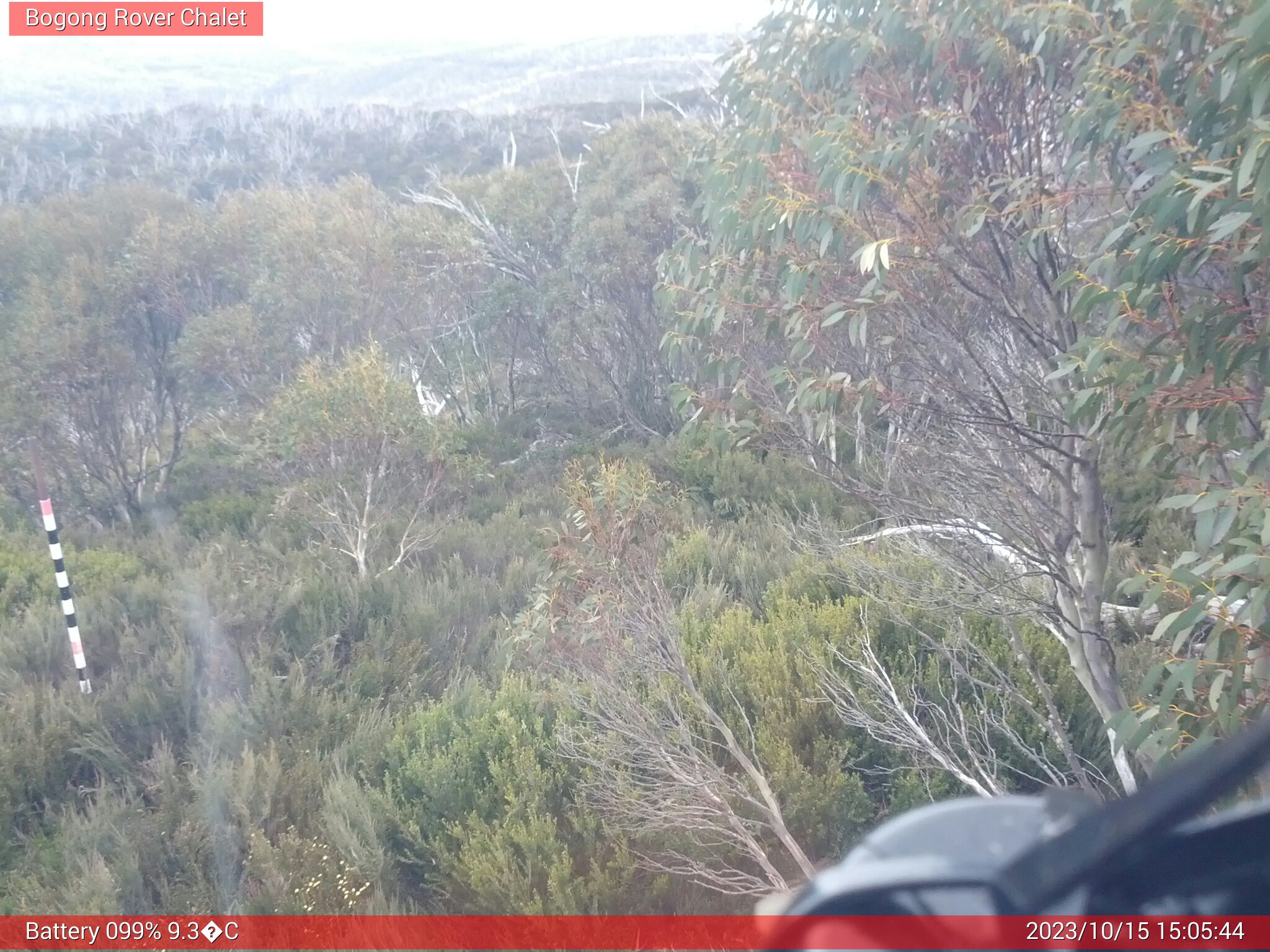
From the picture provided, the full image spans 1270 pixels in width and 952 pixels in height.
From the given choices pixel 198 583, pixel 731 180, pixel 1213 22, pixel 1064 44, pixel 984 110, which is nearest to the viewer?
pixel 1213 22

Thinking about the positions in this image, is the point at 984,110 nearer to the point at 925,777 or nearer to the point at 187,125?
the point at 925,777

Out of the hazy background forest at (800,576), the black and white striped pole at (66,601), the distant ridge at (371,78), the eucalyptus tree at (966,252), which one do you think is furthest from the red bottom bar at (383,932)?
the distant ridge at (371,78)

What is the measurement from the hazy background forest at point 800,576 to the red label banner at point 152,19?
2.99 metres

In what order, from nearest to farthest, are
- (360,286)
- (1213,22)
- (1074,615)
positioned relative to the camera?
(1213,22) < (1074,615) < (360,286)

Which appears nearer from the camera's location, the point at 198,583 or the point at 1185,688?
the point at 1185,688

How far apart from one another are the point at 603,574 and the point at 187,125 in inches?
848

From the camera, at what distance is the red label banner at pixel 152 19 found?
20.7 ft

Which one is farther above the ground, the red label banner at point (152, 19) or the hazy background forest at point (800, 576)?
the red label banner at point (152, 19)

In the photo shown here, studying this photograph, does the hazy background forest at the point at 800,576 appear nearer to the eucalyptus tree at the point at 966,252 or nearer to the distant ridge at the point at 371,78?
the eucalyptus tree at the point at 966,252

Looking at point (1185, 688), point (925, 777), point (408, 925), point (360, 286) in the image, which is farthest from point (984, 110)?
point (360, 286)

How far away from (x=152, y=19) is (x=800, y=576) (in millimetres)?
6064

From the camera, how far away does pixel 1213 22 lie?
2.66m

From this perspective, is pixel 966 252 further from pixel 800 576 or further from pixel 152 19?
pixel 152 19

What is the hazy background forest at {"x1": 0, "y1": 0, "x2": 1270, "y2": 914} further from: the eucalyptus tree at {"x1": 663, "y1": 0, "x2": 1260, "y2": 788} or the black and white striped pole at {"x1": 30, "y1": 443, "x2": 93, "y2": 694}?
the black and white striped pole at {"x1": 30, "y1": 443, "x2": 93, "y2": 694}
